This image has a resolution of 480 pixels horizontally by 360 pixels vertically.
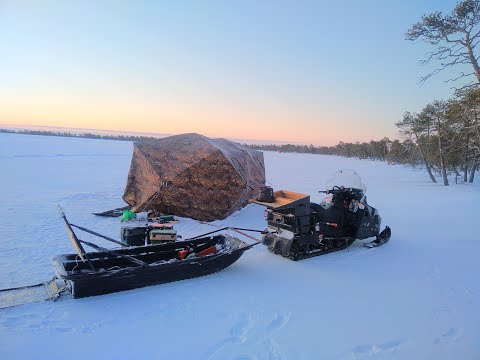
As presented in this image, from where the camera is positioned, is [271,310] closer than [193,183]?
Yes

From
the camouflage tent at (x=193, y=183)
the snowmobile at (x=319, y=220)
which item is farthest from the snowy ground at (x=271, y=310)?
the camouflage tent at (x=193, y=183)

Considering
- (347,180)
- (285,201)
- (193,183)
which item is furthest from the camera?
(193,183)

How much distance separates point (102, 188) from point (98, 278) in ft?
35.2

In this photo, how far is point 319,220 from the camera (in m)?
6.62

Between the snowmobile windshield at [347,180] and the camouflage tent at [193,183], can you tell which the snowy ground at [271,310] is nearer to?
the snowmobile windshield at [347,180]

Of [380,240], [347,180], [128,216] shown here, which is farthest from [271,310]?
[128,216]

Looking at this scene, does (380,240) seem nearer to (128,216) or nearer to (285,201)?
(285,201)

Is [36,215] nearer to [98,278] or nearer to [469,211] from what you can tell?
[98,278]

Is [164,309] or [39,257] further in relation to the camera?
[39,257]

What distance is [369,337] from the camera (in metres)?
3.68

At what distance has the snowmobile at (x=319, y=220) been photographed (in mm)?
6145

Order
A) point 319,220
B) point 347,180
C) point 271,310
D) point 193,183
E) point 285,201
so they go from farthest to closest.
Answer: point 193,183
point 347,180
point 319,220
point 285,201
point 271,310

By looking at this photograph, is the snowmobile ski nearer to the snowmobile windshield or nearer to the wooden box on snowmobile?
the snowmobile windshield

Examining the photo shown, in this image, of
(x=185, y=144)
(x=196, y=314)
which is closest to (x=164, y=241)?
(x=196, y=314)
